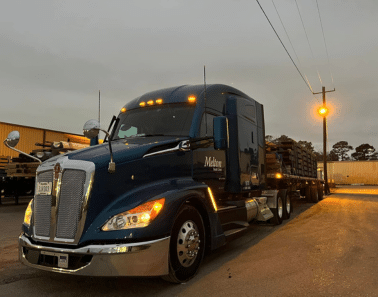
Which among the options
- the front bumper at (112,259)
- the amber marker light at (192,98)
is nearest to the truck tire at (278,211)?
the amber marker light at (192,98)

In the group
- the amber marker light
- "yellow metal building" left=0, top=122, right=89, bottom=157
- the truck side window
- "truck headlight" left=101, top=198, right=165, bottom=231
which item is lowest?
"truck headlight" left=101, top=198, right=165, bottom=231

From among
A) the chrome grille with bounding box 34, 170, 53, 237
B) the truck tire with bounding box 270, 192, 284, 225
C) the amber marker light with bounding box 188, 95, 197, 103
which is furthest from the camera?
the truck tire with bounding box 270, 192, 284, 225

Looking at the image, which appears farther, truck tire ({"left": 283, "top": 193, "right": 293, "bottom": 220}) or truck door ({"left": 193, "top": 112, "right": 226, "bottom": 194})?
truck tire ({"left": 283, "top": 193, "right": 293, "bottom": 220})

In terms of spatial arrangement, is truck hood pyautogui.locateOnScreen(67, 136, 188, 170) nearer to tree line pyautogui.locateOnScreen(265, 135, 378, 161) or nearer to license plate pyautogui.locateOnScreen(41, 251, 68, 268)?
license plate pyautogui.locateOnScreen(41, 251, 68, 268)

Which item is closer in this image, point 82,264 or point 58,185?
point 82,264

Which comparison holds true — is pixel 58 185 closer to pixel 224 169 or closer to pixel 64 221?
pixel 64 221

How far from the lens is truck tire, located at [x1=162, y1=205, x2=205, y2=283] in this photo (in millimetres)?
4070

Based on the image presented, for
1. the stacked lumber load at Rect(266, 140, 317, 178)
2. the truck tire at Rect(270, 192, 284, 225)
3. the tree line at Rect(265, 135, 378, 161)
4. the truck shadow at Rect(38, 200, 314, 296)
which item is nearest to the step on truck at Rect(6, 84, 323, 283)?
the truck shadow at Rect(38, 200, 314, 296)

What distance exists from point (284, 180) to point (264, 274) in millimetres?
6024

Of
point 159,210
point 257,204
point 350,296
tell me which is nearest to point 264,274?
point 350,296

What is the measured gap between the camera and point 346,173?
51.1 metres

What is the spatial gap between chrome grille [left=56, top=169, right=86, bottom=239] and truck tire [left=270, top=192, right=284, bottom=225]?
621 centimetres

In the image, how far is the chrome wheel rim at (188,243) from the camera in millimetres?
4172

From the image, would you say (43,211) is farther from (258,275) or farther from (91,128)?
(258,275)
